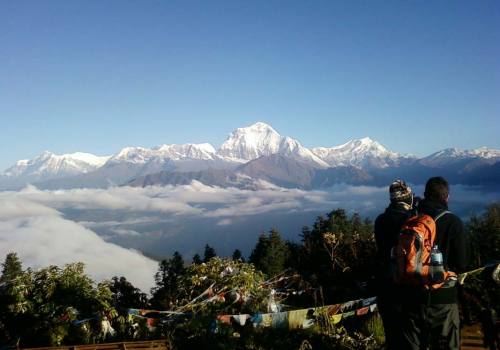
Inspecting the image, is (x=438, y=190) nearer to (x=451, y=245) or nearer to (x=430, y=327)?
(x=451, y=245)

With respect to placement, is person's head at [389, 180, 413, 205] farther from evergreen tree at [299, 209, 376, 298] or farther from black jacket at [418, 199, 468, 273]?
evergreen tree at [299, 209, 376, 298]

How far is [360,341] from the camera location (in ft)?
21.1

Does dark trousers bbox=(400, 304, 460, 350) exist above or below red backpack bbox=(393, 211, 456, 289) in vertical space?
below

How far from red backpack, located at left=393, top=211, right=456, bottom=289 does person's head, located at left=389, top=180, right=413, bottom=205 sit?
450 mm

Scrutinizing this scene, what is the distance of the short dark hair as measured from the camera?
4625 millimetres

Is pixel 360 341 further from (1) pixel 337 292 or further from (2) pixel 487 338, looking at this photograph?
(1) pixel 337 292

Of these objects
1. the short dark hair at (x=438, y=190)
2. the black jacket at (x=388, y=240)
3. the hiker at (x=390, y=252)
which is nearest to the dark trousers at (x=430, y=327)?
the hiker at (x=390, y=252)

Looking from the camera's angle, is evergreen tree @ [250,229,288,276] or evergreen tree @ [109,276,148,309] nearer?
evergreen tree @ [109,276,148,309]

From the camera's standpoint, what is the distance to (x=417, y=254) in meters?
4.34

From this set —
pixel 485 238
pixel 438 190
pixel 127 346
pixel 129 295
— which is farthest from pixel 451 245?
pixel 485 238

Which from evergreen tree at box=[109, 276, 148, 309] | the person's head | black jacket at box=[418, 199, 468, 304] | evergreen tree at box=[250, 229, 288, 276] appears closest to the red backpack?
black jacket at box=[418, 199, 468, 304]

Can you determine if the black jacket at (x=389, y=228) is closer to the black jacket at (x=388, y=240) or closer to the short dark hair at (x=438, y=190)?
the black jacket at (x=388, y=240)

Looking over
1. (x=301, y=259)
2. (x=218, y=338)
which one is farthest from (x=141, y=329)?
(x=301, y=259)

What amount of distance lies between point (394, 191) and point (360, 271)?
7356 mm
